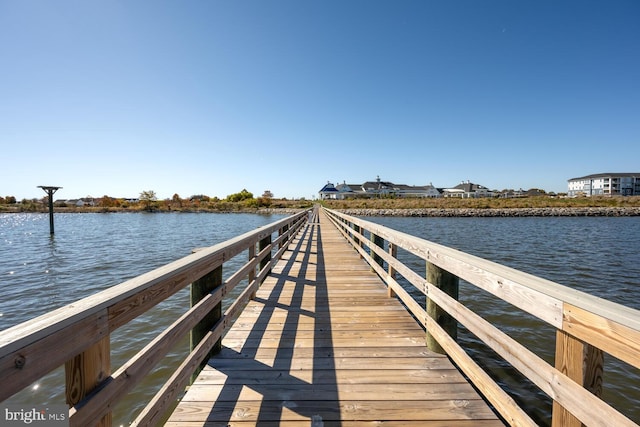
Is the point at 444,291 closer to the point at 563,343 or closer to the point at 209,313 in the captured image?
the point at 563,343

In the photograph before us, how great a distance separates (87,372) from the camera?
3.97 feet

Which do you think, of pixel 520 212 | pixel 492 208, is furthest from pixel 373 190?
pixel 520 212

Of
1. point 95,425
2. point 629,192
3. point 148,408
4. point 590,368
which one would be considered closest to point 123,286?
point 95,425

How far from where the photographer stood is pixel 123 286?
1.51 m

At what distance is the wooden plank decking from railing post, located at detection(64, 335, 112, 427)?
1.01 meters

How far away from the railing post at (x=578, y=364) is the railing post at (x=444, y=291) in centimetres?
126

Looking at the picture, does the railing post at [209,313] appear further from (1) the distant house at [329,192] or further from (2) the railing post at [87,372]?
(1) the distant house at [329,192]

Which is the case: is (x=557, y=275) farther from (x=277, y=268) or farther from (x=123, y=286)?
(x=123, y=286)

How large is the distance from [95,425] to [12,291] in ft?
36.8

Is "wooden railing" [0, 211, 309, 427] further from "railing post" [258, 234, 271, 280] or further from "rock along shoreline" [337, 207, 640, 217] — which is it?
"rock along shoreline" [337, 207, 640, 217]

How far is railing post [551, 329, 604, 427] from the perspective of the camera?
119 cm

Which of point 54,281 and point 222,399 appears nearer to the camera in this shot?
point 222,399

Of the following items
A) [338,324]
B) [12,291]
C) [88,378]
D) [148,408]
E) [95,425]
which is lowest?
[12,291]

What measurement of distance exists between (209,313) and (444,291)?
2221 millimetres
